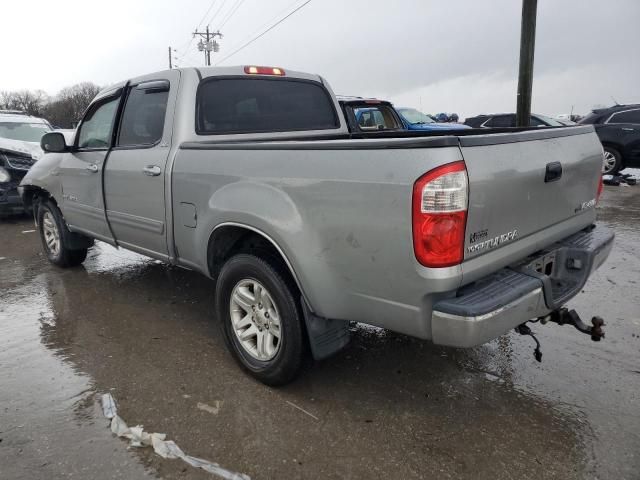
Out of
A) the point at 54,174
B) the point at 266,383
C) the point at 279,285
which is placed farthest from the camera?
the point at 54,174

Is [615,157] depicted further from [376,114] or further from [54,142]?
[54,142]

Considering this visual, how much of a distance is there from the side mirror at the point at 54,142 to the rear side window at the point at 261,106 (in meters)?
1.80

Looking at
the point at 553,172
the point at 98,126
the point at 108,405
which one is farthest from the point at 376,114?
the point at 108,405

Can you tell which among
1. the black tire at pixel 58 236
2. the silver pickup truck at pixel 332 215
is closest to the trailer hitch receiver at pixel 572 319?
the silver pickup truck at pixel 332 215

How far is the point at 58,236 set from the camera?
541 cm

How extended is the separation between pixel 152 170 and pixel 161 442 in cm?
188

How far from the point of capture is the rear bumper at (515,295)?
2133 mm

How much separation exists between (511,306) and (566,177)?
977 millimetres

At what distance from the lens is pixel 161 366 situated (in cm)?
331

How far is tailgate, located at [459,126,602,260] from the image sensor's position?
7.14 feet

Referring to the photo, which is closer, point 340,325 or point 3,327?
point 340,325

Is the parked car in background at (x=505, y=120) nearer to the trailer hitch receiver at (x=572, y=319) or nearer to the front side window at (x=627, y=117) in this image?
the front side window at (x=627, y=117)

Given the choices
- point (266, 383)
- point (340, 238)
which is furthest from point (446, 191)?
point (266, 383)

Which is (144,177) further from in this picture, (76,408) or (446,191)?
(446,191)
